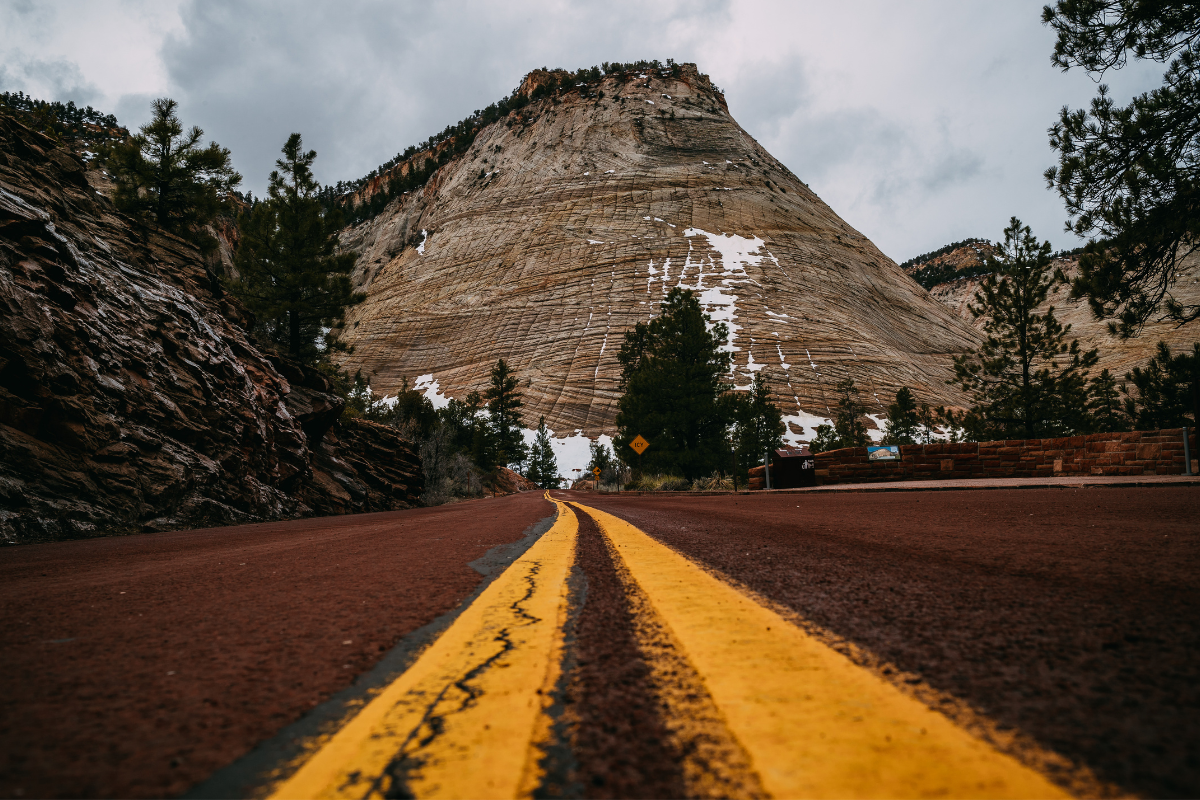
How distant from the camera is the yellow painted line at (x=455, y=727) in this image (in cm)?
71

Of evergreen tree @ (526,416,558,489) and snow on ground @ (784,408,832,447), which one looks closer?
snow on ground @ (784,408,832,447)

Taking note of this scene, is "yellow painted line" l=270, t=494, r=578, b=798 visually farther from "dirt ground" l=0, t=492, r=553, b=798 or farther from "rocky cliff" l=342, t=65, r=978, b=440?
"rocky cliff" l=342, t=65, r=978, b=440

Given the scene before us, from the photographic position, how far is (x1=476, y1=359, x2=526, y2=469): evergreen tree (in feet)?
162

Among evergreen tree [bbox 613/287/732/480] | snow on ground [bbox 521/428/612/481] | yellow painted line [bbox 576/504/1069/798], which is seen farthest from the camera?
snow on ground [bbox 521/428/612/481]

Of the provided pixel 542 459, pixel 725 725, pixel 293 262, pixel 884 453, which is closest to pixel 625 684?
pixel 725 725

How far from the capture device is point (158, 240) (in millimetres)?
11773

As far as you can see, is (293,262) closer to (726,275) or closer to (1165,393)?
(1165,393)

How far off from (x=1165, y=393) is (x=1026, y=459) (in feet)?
21.0

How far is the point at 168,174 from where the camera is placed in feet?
51.6

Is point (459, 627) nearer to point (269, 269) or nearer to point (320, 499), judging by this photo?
point (320, 499)

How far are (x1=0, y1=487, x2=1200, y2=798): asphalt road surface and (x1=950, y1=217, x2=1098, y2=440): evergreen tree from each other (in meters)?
21.6

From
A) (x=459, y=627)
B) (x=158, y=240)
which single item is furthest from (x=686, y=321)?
(x=459, y=627)

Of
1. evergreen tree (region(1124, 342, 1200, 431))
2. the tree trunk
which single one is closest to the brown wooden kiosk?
evergreen tree (region(1124, 342, 1200, 431))

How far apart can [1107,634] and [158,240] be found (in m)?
→ 15.3
